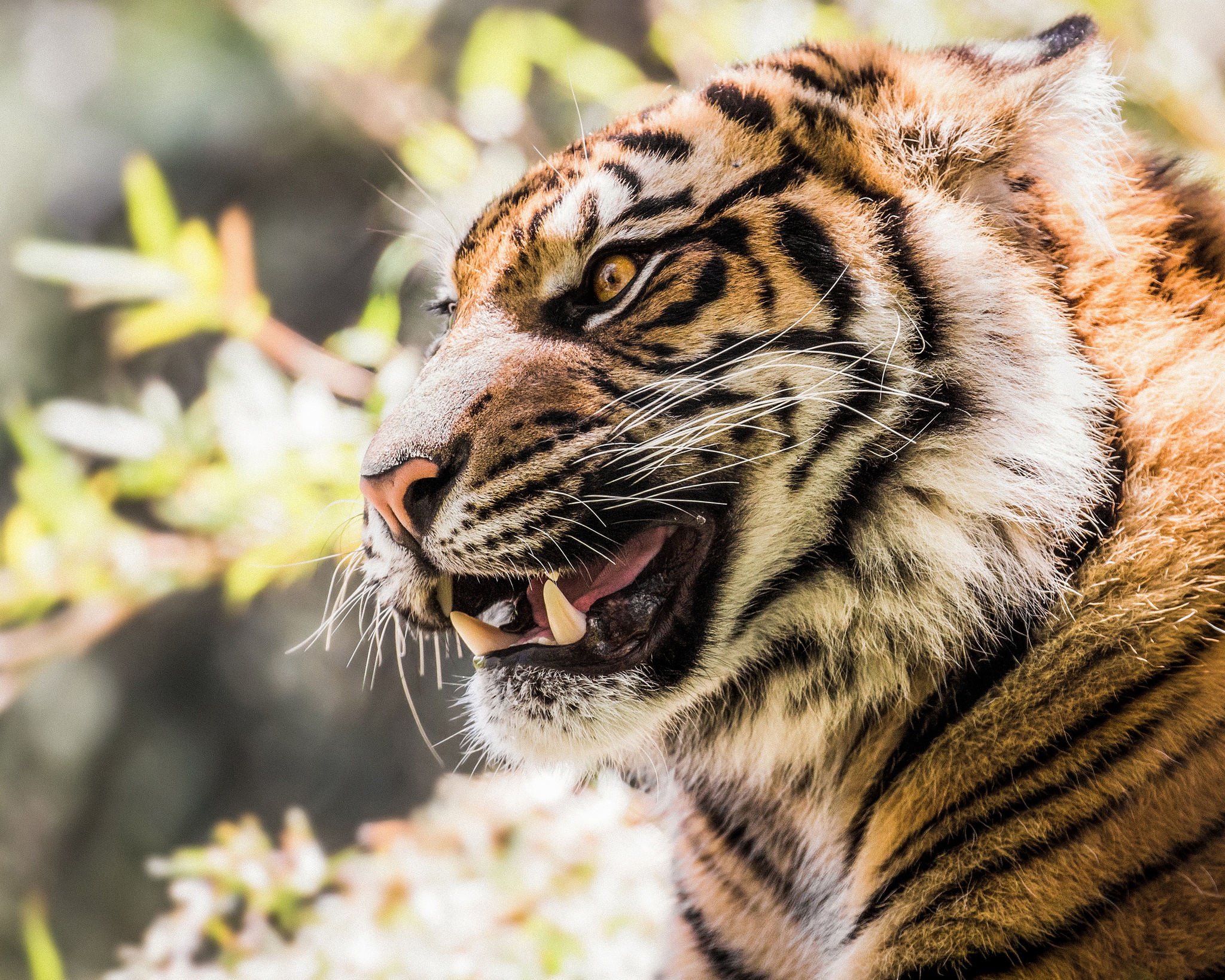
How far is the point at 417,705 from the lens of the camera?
2346mm

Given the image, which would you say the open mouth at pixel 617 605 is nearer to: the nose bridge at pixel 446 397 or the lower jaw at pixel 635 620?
the lower jaw at pixel 635 620

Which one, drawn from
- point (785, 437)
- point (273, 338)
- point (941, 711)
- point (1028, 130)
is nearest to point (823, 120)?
point (1028, 130)

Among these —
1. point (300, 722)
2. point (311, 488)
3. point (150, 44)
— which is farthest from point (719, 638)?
point (150, 44)

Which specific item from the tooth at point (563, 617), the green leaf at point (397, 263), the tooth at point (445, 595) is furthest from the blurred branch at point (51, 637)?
the tooth at point (563, 617)

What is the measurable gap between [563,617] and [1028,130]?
0.64 meters

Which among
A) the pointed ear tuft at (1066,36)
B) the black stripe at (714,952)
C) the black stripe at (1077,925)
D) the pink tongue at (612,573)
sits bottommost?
the black stripe at (714,952)

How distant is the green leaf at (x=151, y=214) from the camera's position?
→ 6.57ft

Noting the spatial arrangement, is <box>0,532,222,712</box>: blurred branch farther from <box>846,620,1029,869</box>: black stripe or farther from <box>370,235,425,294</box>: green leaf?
<box>846,620,1029,869</box>: black stripe

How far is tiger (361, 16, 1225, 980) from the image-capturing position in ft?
2.96

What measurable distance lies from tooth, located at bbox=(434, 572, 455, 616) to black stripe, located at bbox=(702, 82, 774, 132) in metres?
0.55

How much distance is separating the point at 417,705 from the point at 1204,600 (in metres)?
1.79

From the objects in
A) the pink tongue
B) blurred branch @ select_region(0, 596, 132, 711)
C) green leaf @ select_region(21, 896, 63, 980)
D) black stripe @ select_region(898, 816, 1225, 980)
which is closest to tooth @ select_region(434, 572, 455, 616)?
the pink tongue

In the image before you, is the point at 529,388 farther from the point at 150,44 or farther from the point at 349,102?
the point at 150,44

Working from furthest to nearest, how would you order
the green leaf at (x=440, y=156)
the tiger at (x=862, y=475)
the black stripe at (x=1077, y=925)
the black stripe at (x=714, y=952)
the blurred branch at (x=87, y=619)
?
the blurred branch at (x=87, y=619) < the green leaf at (x=440, y=156) < the black stripe at (x=714, y=952) < the tiger at (x=862, y=475) < the black stripe at (x=1077, y=925)
